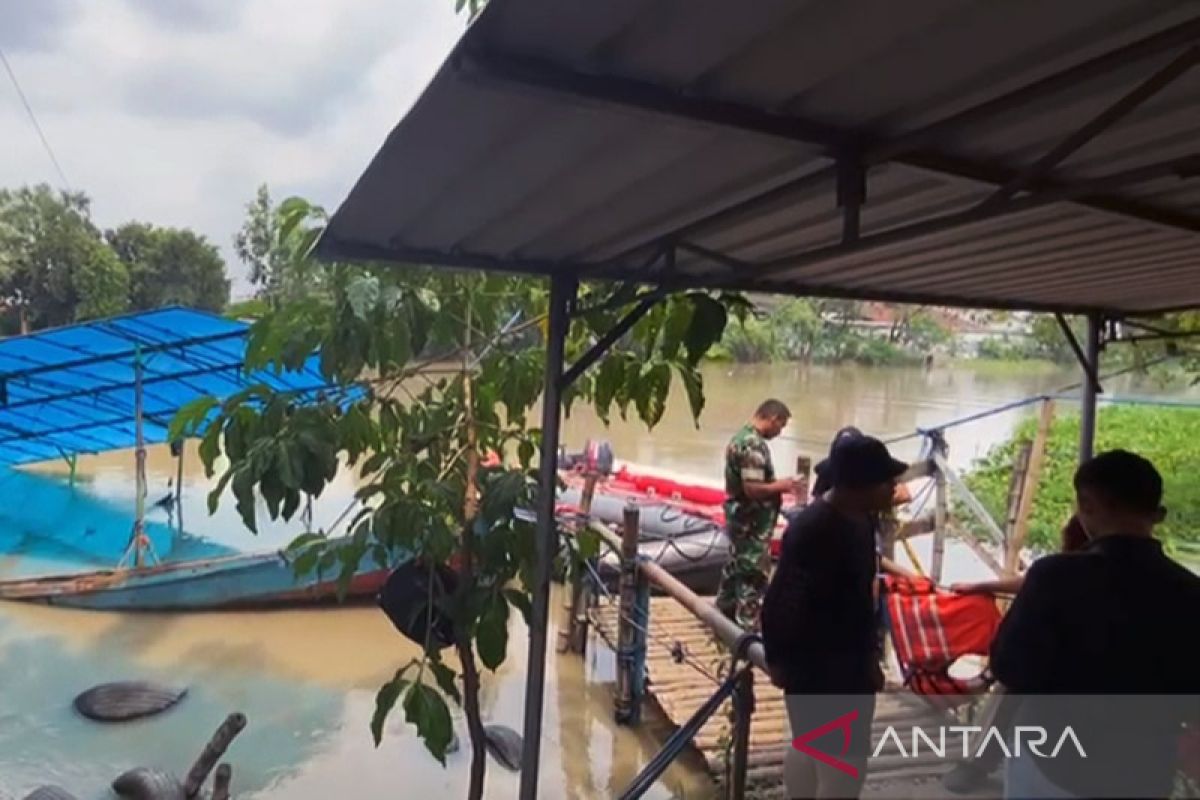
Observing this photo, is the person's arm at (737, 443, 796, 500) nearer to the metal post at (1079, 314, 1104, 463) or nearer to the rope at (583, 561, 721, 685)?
the rope at (583, 561, 721, 685)

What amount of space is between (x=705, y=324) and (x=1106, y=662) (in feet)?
5.04

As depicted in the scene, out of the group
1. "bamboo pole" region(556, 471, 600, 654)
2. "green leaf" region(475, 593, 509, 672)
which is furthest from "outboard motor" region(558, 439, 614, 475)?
"green leaf" region(475, 593, 509, 672)

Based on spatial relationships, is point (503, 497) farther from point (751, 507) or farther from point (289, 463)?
point (751, 507)

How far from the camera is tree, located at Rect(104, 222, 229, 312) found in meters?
23.0

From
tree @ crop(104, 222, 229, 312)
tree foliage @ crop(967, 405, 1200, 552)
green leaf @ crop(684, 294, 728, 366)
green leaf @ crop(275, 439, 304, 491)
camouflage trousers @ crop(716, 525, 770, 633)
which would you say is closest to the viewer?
green leaf @ crop(275, 439, 304, 491)

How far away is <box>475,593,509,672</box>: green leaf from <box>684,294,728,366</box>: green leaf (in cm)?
101

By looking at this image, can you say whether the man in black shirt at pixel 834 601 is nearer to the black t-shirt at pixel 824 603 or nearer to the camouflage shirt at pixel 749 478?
the black t-shirt at pixel 824 603

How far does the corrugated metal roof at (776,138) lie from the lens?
103 cm

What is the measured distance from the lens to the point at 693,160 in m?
1.54

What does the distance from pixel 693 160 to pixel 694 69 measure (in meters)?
0.39

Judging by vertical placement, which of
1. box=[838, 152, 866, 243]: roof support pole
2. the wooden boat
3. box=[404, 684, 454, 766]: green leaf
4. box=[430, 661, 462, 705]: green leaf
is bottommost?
the wooden boat

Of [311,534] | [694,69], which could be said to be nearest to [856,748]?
[694,69]

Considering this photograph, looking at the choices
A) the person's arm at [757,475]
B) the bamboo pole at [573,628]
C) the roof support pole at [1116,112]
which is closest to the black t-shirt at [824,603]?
the roof support pole at [1116,112]

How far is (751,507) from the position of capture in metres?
3.82
